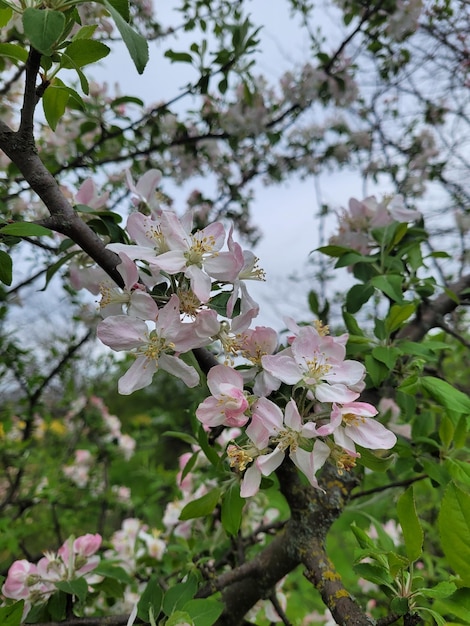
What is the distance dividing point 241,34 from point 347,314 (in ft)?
4.15

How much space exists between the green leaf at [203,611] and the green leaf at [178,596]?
0.13 ft

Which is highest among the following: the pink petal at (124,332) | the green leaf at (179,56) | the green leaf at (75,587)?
the green leaf at (179,56)

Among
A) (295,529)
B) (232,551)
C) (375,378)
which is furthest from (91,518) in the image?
(375,378)

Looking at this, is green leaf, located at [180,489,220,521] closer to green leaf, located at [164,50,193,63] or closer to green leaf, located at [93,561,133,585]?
green leaf, located at [93,561,133,585]

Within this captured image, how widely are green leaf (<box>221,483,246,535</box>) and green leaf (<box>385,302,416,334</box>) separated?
0.44 metres


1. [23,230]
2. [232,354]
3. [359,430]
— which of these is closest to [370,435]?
[359,430]

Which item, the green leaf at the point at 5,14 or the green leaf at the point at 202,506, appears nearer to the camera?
the green leaf at the point at 5,14

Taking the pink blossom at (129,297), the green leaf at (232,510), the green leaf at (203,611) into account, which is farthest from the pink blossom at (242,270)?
the green leaf at (203,611)

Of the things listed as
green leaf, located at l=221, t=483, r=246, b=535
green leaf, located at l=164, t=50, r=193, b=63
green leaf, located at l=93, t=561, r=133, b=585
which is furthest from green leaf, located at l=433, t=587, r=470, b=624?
green leaf, located at l=164, t=50, r=193, b=63

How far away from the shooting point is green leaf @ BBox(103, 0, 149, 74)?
0.57 m

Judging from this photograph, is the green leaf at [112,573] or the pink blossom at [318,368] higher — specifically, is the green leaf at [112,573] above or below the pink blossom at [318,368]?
below

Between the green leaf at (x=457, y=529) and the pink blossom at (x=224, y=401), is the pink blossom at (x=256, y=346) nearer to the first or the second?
the pink blossom at (x=224, y=401)

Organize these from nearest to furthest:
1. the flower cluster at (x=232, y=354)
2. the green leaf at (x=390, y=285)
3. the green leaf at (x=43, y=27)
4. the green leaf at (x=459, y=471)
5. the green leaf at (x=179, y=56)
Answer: the green leaf at (x=43, y=27) → the flower cluster at (x=232, y=354) → the green leaf at (x=459, y=471) → the green leaf at (x=390, y=285) → the green leaf at (x=179, y=56)

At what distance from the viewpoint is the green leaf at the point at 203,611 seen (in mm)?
→ 716
